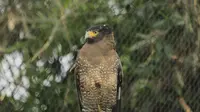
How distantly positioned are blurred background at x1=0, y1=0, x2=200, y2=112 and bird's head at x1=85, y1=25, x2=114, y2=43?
0.42 feet

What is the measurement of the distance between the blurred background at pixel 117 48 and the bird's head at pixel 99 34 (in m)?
0.13

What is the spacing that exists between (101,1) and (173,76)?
0.72m

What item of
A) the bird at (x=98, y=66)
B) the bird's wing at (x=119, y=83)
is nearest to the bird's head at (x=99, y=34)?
the bird at (x=98, y=66)

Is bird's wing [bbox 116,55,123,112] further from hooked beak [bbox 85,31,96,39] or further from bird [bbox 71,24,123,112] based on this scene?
hooked beak [bbox 85,31,96,39]

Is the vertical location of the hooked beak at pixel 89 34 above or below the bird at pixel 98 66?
above

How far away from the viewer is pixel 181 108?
4.48 meters

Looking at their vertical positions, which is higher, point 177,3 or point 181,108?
point 177,3

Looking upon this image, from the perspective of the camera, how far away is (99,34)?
13.1ft

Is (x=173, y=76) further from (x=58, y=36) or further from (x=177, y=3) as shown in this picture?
(x=58, y=36)

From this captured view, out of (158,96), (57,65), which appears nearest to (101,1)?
(57,65)

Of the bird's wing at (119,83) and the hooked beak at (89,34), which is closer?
the hooked beak at (89,34)

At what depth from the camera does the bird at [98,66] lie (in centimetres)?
396

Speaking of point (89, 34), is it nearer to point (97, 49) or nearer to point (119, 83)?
point (97, 49)

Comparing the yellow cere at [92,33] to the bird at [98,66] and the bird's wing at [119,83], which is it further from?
the bird's wing at [119,83]
